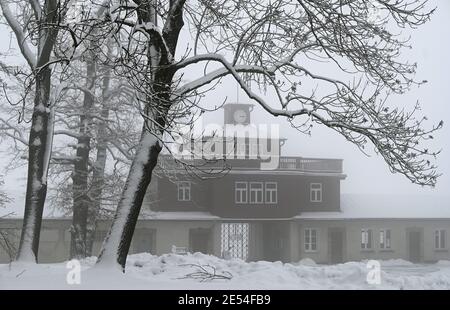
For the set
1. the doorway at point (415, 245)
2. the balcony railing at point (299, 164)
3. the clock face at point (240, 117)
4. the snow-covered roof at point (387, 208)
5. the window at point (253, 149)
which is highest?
the clock face at point (240, 117)

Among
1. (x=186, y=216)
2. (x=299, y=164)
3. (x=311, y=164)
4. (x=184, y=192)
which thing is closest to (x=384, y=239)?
(x=311, y=164)

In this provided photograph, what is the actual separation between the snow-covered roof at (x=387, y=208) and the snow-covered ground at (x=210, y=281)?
2344 centimetres

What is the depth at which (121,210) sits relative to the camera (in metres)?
9.32

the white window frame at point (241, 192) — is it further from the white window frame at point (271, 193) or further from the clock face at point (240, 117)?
the clock face at point (240, 117)

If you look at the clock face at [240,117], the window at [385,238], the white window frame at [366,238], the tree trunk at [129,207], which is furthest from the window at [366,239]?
the tree trunk at [129,207]

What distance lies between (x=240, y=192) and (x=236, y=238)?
9.51 ft

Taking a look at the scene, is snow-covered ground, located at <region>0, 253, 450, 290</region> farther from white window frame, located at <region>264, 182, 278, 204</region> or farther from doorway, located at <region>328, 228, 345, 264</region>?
doorway, located at <region>328, 228, 345, 264</region>

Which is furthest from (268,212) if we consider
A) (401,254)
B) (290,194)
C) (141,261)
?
(141,261)

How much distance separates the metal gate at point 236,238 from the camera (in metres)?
31.8

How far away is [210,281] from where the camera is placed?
8711 millimetres

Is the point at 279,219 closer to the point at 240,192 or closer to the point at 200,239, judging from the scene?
the point at 240,192

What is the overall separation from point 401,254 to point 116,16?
31421 mm

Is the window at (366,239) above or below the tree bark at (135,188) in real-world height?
below
